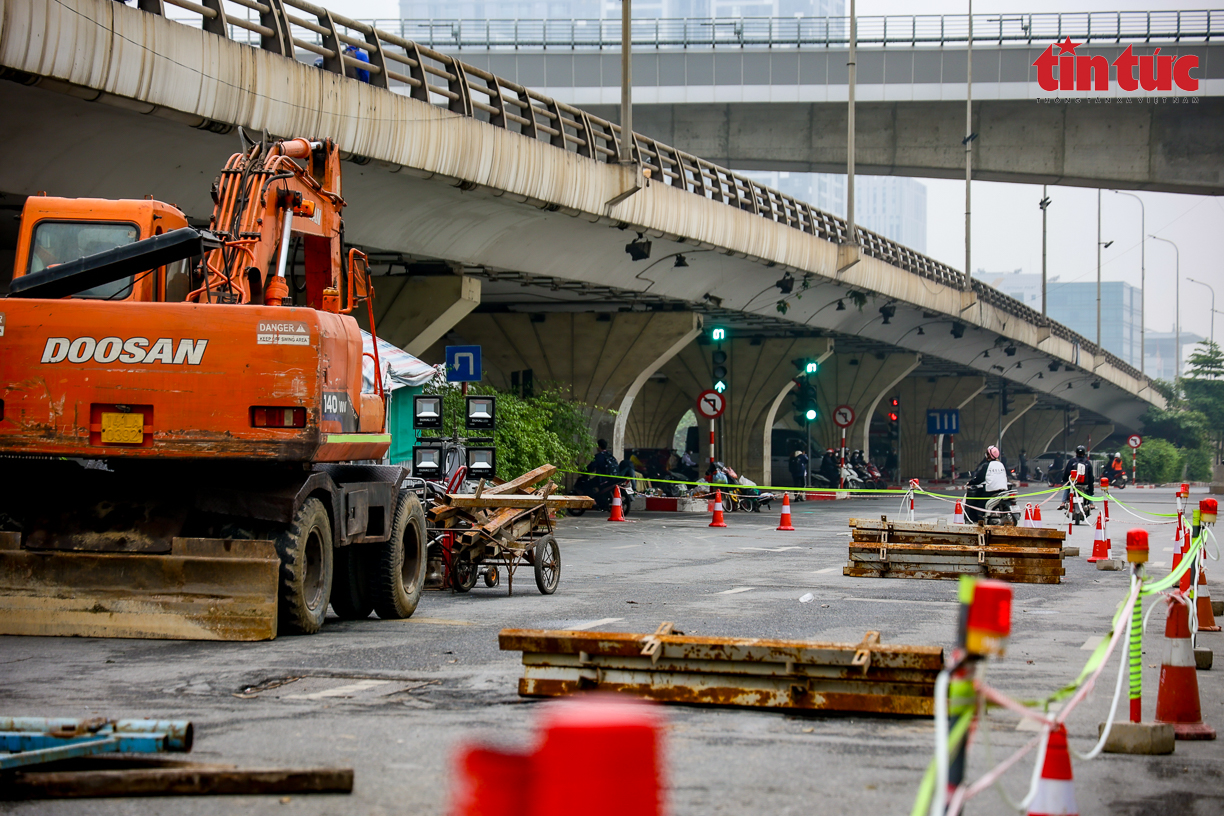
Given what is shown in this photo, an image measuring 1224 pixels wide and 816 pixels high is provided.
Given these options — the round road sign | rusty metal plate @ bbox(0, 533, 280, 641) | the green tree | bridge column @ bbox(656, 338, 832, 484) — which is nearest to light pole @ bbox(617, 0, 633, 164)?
the round road sign

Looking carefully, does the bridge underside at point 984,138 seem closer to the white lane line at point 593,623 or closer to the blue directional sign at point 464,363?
the blue directional sign at point 464,363

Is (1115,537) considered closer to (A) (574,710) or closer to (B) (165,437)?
(B) (165,437)

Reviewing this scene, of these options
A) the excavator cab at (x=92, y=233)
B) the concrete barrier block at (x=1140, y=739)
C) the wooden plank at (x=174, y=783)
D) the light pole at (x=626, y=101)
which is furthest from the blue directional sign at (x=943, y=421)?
the wooden plank at (x=174, y=783)

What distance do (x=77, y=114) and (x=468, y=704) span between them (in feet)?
36.3

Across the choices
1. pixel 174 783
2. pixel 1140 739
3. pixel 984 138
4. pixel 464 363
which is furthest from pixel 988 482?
pixel 984 138

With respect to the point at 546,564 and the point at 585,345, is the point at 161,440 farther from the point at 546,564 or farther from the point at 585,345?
the point at 585,345

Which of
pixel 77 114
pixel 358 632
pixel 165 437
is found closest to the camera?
pixel 165 437

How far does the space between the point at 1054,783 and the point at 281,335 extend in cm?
656

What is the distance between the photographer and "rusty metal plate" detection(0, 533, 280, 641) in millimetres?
9273

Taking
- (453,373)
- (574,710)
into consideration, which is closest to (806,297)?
(453,373)

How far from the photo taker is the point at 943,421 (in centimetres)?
6206

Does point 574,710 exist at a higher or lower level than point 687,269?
lower

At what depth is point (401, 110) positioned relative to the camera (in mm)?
19266

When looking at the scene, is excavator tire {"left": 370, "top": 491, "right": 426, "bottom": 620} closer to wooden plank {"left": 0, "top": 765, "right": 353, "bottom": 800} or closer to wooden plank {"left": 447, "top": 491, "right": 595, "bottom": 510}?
wooden plank {"left": 447, "top": 491, "right": 595, "bottom": 510}
